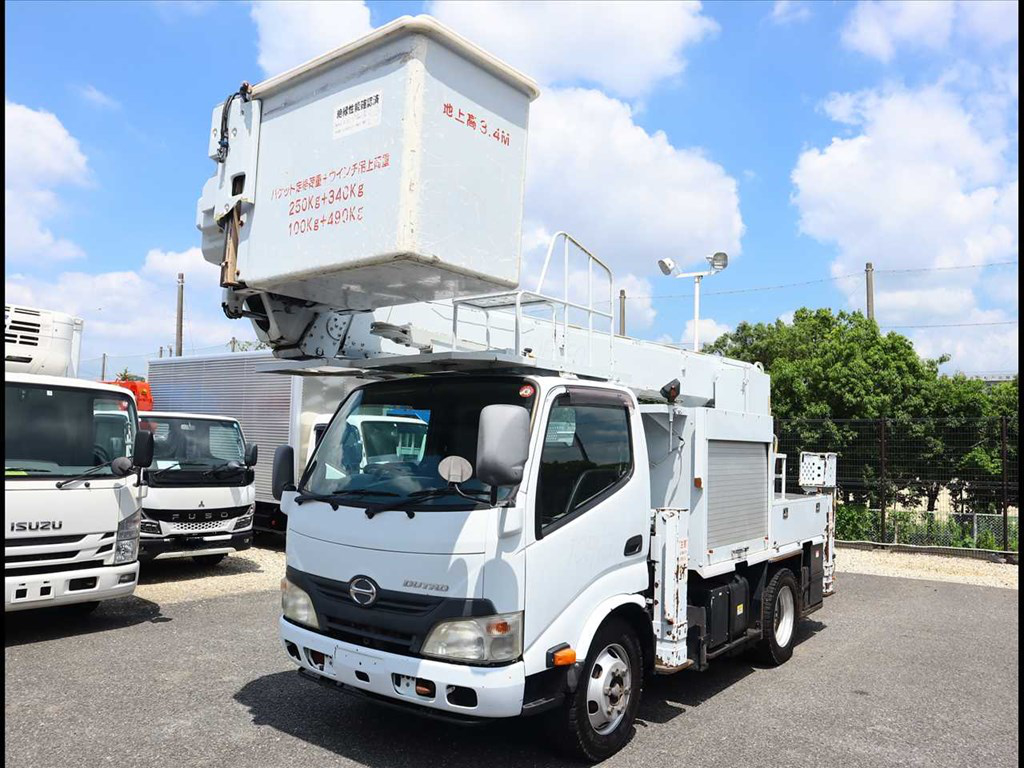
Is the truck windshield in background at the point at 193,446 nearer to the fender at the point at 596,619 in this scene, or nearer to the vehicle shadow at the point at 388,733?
the vehicle shadow at the point at 388,733

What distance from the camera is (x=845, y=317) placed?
20.2 m

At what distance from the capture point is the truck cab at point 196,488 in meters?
9.52

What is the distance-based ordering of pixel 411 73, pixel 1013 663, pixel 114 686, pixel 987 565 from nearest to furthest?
pixel 411 73
pixel 114 686
pixel 1013 663
pixel 987 565

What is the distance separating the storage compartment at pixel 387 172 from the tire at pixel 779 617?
146 inches

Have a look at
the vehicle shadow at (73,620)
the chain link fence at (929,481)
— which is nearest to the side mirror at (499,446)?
the vehicle shadow at (73,620)

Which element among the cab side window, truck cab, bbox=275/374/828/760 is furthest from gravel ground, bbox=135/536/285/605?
the cab side window

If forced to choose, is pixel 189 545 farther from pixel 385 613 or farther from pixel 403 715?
pixel 385 613

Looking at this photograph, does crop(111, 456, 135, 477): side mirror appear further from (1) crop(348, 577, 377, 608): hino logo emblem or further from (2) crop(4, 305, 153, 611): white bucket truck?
(1) crop(348, 577, 377, 608): hino logo emblem

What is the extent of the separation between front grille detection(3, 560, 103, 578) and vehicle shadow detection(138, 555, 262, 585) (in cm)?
285

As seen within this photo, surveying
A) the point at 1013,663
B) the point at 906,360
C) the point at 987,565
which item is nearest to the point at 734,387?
the point at 1013,663

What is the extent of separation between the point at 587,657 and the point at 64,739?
10.5 ft

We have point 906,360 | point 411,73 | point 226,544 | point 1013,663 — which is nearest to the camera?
point 411,73

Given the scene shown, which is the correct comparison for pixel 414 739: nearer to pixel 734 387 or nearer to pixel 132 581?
pixel 132 581

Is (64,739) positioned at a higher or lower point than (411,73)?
lower
